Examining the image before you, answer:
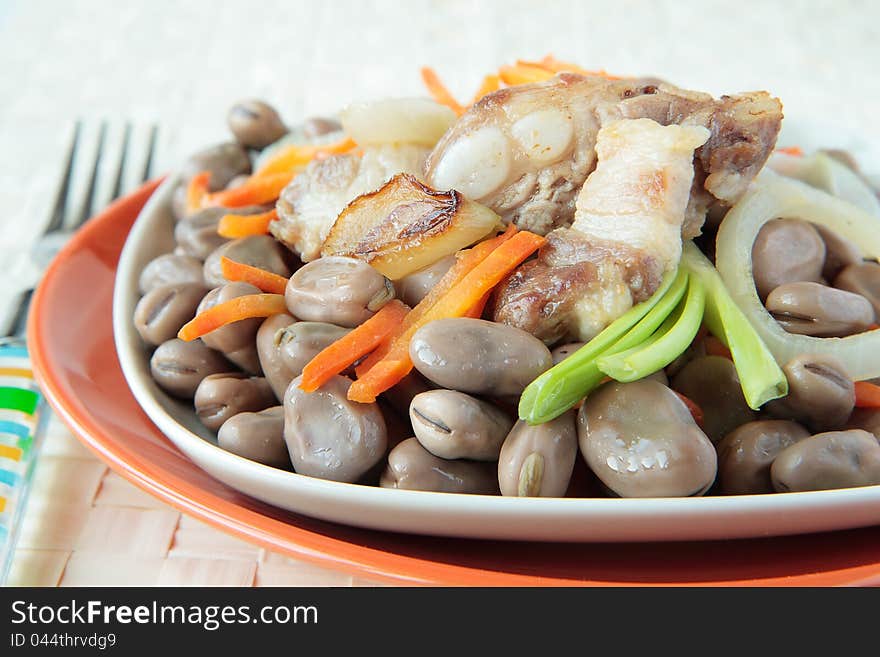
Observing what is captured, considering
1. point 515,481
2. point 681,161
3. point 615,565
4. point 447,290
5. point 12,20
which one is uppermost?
point 681,161

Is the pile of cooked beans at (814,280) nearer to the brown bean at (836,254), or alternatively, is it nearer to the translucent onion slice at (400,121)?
the brown bean at (836,254)

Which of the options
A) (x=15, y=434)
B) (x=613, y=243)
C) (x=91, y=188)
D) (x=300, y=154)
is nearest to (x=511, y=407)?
(x=613, y=243)

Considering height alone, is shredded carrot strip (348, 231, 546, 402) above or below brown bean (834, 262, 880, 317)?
below

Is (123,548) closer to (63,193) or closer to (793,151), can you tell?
(63,193)

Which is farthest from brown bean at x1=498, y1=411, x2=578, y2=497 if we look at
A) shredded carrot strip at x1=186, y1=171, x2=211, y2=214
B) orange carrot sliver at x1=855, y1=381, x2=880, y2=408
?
shredded carrot strip at x1=186, y1=171, x2=211, y2=214

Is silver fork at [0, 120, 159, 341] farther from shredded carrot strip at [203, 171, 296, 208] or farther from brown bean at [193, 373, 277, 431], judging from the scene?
brown bean at [193, 373, 277, 431]
